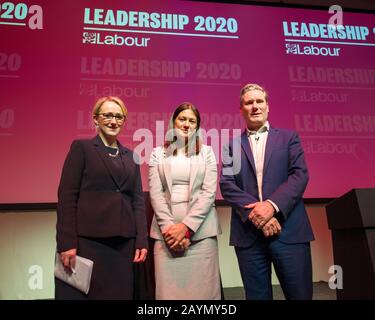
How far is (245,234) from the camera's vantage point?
1.72 m

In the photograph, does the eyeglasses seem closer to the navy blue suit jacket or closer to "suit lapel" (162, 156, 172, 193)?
"suit lapel" (162, 156, 172, 193)

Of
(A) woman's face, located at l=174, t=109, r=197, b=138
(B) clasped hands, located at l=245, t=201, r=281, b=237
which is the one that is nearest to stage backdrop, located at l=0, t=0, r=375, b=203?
(A) woman's face, located at l=174, t=109, r=197, b=138

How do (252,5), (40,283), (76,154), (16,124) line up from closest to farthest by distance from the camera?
1. (76,154)
2. (16,124)
3. (40,283)
4. (252,5)

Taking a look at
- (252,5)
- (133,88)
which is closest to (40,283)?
(133,88)

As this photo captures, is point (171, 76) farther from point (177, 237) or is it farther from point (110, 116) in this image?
point (177, 237)

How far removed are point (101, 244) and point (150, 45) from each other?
73.5 inches

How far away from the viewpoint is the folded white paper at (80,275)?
5.00 ft

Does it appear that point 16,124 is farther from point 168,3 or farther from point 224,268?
point 224,268

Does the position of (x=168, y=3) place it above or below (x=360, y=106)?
above

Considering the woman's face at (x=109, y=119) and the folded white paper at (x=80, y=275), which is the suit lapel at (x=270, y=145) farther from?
the folded white paper at (x=80, y=275)

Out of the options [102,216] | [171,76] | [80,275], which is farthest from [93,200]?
[171,76]

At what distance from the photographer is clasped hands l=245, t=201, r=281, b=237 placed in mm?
1611

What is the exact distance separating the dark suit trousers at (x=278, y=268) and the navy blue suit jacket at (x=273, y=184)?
0.04 m

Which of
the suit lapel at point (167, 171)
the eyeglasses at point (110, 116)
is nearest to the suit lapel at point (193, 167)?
the suit lapel at point (167, 171)
